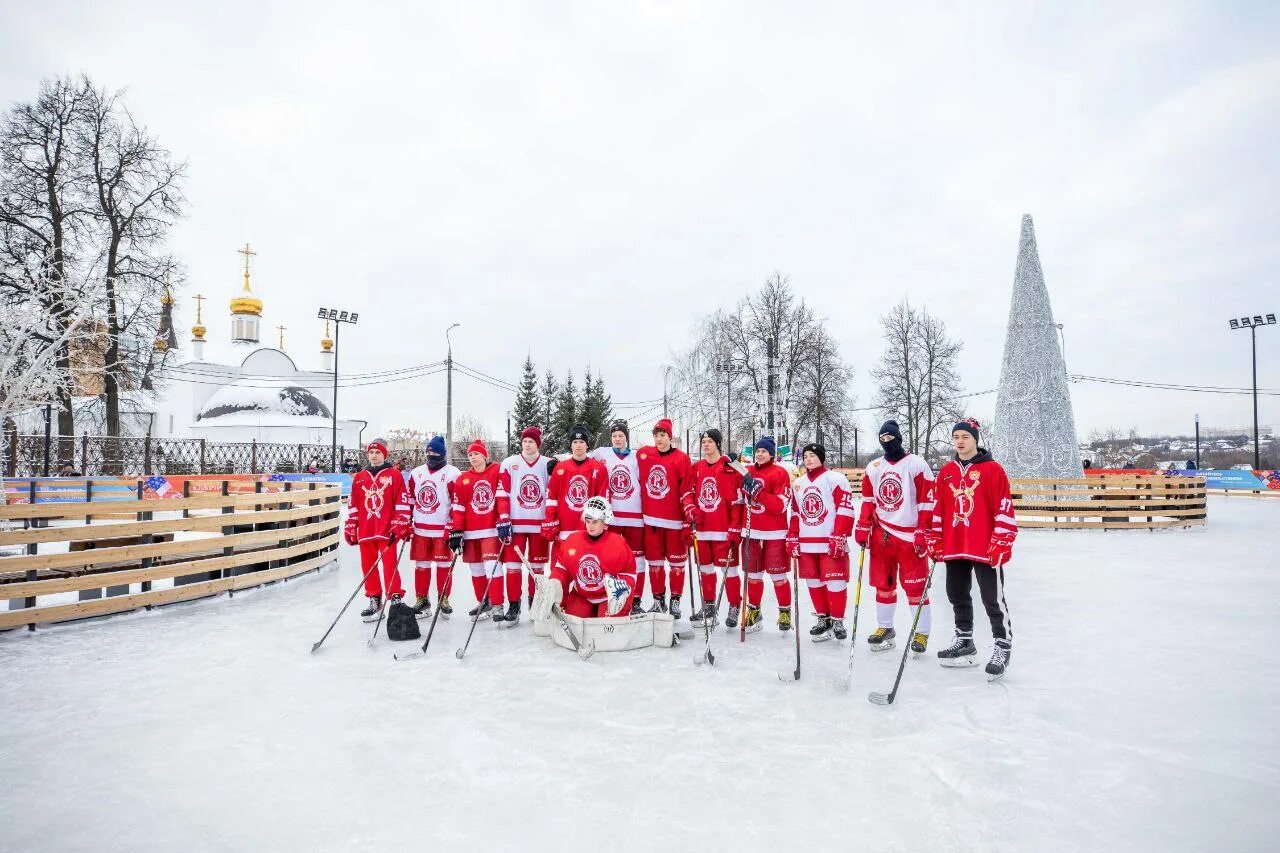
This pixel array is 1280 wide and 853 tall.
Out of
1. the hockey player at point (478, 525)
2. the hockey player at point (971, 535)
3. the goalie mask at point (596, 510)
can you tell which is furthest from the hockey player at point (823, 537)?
the hockey player at point (478, 525)

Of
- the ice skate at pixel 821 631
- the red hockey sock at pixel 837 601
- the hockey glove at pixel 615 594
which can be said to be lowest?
the ice skate at pixel 821 631

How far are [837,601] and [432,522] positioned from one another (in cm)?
390

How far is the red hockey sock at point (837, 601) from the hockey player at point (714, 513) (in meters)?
0.85

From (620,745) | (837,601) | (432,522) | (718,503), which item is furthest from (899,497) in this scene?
(432,522)

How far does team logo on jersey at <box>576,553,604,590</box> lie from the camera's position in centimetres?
546

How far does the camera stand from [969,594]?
4855 mm

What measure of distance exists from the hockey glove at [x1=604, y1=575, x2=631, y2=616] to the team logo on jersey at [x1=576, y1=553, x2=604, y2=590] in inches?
2.5

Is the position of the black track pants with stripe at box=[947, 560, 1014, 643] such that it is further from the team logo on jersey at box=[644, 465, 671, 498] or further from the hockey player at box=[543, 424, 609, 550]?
the hockey player at box=[543, 424, 609, 550]

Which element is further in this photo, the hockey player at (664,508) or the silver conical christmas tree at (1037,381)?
the silver conical christmas tree at (1037,381)

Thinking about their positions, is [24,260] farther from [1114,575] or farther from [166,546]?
[1114,575]

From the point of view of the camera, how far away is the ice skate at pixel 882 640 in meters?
5.32

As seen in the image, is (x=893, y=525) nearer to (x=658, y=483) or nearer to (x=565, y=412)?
(x=658, y=483)

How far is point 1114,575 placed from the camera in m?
8.87

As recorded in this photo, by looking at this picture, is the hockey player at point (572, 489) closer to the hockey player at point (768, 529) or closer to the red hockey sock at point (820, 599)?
the hockey player at point (768, 529)
